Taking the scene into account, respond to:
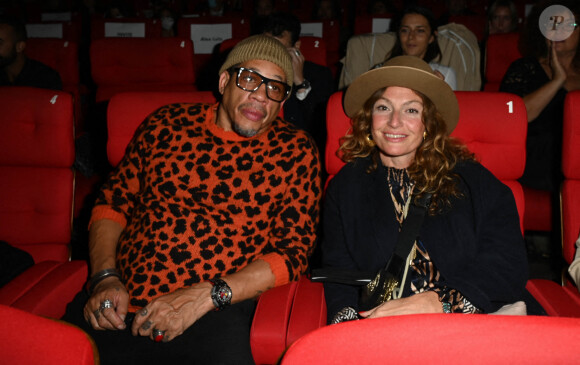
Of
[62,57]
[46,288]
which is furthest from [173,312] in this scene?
[62,57]

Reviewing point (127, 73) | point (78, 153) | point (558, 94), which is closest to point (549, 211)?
point (558, 94)

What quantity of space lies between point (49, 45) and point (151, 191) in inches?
128

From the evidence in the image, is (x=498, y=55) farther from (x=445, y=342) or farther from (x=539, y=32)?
(x=445, y=342)

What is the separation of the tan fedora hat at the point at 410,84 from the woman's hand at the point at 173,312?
3.00ft

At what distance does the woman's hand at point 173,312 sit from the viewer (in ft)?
4.41

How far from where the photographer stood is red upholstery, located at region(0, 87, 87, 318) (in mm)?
1978

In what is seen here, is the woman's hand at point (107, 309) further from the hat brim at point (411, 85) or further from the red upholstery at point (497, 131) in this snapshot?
the red upholstery at point (497, 131)

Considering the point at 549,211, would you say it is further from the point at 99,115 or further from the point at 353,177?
the point at 99,115

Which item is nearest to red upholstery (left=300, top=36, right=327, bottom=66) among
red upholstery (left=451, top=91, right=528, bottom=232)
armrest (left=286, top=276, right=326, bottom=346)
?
red upholstery (left=451, top=91, right=528, bottom=232)

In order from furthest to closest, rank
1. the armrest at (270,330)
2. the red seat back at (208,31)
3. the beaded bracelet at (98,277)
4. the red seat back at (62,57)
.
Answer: the red seat back at (208,31) < the red seat back at (62,57) < the beaded bracelet at (98,277) < the armrest at (270,330)

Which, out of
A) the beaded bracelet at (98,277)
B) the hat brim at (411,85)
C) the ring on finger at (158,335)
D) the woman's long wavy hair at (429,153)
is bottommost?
the ring on finger at (158,335)

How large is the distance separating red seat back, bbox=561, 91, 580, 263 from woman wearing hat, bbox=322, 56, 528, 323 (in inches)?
18.2

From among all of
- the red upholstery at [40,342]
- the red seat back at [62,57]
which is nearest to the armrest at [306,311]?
the red upholstery at [40,342]

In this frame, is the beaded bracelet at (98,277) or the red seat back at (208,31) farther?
the red seat back at (208,31)
